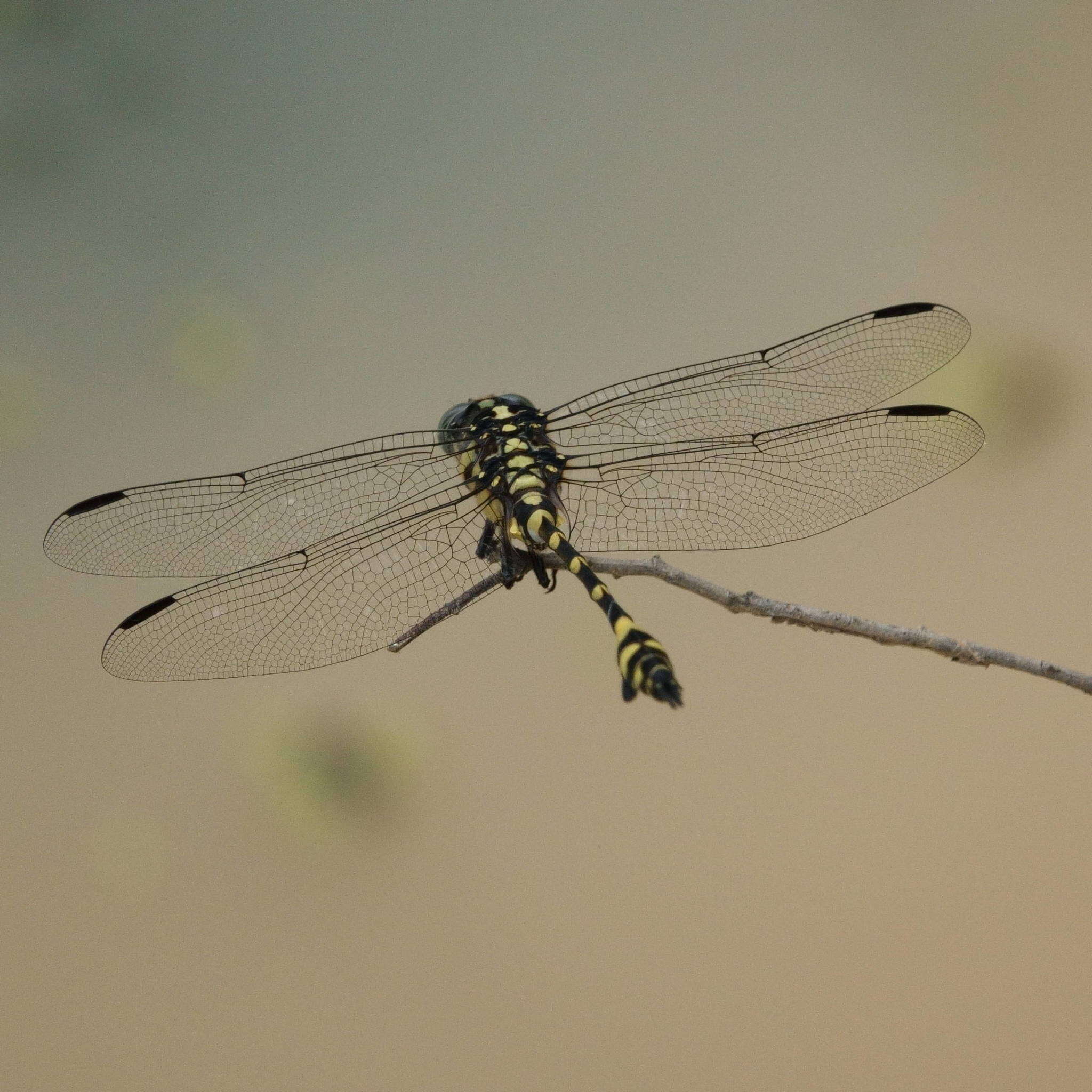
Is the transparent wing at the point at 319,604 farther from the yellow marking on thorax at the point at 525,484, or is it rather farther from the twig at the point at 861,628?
the twig at the point at 861,628

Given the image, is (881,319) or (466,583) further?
(881,319)

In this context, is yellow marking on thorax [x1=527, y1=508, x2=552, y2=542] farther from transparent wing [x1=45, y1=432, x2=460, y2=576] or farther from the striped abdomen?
transparent wing [x1=45, y1=432, x2=460, y2=576]

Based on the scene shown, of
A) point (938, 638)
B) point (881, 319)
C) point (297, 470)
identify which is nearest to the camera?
point (938, 638)

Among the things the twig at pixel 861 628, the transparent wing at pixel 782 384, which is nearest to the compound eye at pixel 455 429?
the transparent wing at pixel 782 384

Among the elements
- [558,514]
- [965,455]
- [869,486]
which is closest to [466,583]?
[558,514]

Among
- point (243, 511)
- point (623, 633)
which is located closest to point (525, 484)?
point (623, 633)

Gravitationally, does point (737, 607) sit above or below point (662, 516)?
below

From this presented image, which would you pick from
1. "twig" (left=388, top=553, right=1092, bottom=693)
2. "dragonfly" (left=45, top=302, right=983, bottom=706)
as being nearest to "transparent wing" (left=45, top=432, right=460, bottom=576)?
"dragonfly" (left=45, top=302, right=983, bottom=706)

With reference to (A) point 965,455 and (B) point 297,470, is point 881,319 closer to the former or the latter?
(A) point 965,455
